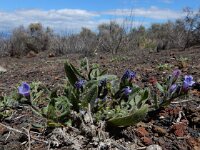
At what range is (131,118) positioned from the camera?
7.89 feet

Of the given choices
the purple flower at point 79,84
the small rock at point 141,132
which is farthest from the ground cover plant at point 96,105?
the small rock at point 141,132

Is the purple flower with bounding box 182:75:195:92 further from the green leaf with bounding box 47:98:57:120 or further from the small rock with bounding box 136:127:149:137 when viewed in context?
the green leaf with bounding box 47:98:57:120

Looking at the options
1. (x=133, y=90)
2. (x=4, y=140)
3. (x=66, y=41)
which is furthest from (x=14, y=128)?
(x=66, y=41)

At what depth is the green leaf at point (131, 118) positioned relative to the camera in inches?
93.7

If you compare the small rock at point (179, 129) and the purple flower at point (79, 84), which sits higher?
the purple flower at point (79, 84)

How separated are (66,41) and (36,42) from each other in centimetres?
265

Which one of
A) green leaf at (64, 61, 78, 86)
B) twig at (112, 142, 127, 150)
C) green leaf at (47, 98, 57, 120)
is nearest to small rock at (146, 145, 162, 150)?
twig at (112, 142, 127, 150)

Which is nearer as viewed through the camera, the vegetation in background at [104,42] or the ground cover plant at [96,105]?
the ground cover plant at [96,105]

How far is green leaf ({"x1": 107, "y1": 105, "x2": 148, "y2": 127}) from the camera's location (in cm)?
238

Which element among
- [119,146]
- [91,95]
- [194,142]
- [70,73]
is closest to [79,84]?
[91,95]

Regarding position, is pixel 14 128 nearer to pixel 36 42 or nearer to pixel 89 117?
pixel 89 117

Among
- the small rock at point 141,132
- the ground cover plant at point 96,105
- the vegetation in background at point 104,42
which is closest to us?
the ground cover plant at point 96,105

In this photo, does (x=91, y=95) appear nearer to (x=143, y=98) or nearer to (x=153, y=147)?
(x=143, y=98)

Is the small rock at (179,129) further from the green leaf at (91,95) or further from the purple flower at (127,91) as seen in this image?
the green leaf at (91,95)
